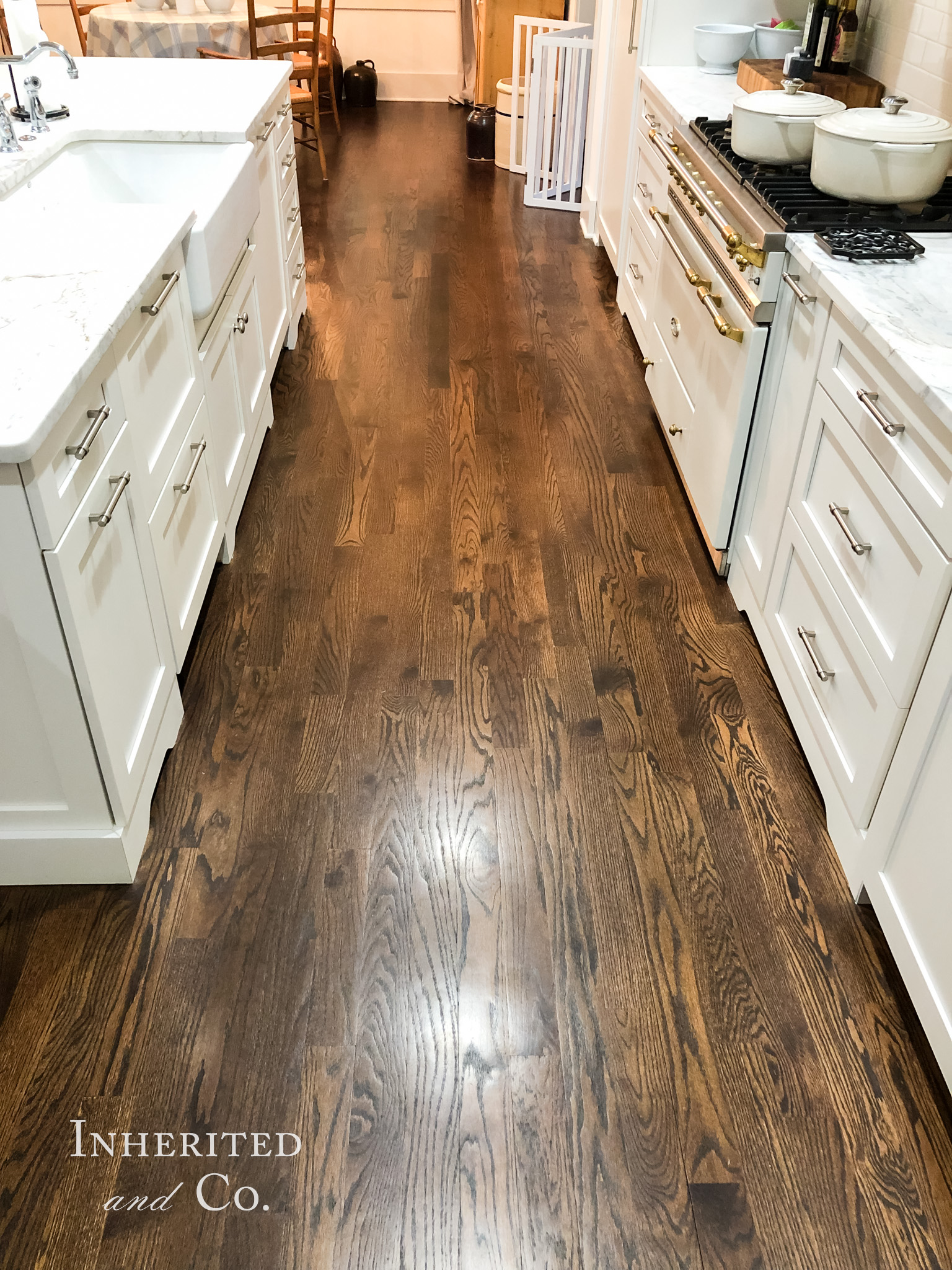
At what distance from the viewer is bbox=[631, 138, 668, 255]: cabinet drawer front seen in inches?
126

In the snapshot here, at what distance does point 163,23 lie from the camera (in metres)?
5.21

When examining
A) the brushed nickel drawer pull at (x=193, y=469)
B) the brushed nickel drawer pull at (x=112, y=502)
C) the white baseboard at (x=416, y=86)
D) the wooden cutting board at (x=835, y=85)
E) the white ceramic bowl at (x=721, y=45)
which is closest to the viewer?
the brushed nickel drawer pull at (x=112, y=502)

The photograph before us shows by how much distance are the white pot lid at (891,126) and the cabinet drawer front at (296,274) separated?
2.08m

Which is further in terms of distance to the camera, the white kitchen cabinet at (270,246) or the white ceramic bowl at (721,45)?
the white ceramic bowl at (721,45)

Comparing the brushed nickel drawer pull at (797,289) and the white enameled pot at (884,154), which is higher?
the white enameled pot at (884,154)

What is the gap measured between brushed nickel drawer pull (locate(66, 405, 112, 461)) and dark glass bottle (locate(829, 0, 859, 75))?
94.4 inches

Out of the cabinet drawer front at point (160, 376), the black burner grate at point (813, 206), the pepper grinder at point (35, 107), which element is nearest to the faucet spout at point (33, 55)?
the pepper grinder at point (35, 107)

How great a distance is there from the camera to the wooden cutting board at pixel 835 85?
2709mm

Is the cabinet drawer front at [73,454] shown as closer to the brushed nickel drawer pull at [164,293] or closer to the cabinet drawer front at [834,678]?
the brushed nickel drawer pull at [164,293]

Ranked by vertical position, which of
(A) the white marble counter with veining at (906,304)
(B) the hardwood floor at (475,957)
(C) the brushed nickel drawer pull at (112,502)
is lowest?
(B) the hardwood floor at (475,957)

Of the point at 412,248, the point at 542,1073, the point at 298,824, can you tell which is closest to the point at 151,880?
the point at 298,824

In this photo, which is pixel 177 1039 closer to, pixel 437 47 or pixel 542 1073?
pixel 542 1073

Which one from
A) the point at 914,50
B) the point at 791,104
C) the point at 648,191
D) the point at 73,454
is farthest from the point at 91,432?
the point at 648,191

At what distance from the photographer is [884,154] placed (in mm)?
1980
